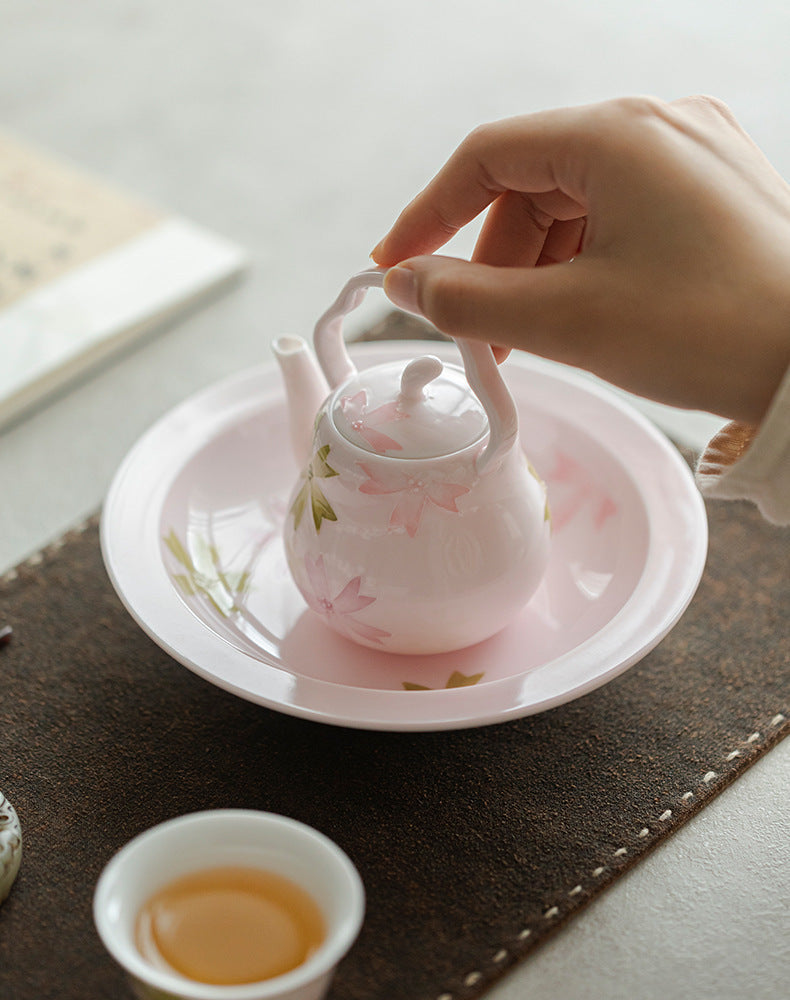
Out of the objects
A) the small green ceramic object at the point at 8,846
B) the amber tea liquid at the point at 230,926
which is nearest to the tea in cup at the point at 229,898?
the amber tea liquid at the point at 230,926

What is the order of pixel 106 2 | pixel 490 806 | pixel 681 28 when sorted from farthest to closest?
pixel 106 2
pixel 681 28
pixel 490 806

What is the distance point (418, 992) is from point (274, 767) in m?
0.16

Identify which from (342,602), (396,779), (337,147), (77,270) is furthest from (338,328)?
(337,147)

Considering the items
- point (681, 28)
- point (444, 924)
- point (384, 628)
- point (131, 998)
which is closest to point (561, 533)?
point (384, 628)

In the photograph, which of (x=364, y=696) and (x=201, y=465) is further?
(x=201, y=465)

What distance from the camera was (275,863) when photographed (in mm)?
467

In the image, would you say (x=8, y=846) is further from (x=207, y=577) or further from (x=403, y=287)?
(x=403, y=287)

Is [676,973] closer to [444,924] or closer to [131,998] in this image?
[444,924]

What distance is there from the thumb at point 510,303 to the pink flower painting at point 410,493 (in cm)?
9

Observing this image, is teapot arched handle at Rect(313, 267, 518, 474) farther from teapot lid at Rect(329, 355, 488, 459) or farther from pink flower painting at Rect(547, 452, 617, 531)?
pink flower painting at Rect(547, 452, 617, 531)

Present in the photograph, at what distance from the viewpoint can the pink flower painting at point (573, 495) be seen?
28.6 inches

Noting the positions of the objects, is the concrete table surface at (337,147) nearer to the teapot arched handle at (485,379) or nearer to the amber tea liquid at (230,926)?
the amber tea liquid at (230,926)

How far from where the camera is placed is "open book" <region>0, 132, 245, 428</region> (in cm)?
98

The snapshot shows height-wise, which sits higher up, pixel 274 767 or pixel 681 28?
pixel 681 28
